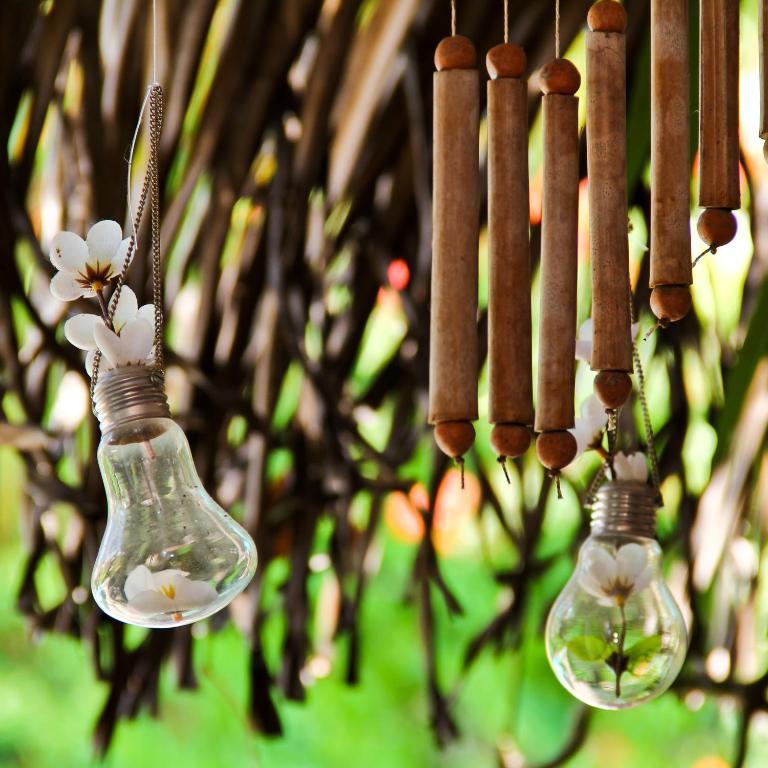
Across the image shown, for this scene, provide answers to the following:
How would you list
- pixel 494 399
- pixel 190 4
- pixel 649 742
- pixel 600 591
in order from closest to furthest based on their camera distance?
pixel 494 399 < pixel 600 591 < pixel 190 4 < pixel 649 742

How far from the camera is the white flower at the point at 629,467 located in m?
0.69

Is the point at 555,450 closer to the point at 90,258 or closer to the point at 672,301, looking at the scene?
the point at 672,301

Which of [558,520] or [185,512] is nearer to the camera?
[185,512]

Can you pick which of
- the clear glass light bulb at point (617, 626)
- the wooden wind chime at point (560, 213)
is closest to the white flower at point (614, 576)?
the clear glass light bulb at point (617, 626)

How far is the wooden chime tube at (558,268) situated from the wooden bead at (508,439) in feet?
0.04

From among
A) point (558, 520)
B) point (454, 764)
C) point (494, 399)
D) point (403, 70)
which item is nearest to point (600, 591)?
point (494, 399)

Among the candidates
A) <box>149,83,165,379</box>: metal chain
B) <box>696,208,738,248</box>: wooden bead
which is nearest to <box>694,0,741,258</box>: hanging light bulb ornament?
<box>696,208,738,248</box>: wooden bead

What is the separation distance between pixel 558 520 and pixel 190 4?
0.98 m

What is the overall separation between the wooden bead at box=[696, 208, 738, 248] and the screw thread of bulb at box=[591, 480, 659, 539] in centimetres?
24

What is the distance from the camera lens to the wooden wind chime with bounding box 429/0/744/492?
18.7 inches

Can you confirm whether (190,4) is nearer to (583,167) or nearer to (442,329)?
(583,167)

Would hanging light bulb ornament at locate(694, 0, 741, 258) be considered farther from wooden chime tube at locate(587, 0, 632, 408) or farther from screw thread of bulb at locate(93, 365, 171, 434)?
screw thread of bulb at locate(93, 365, 171, 434)

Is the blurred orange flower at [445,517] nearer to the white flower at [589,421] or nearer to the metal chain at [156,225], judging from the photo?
the white flower at [589,421]

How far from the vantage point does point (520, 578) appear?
3.88ft
